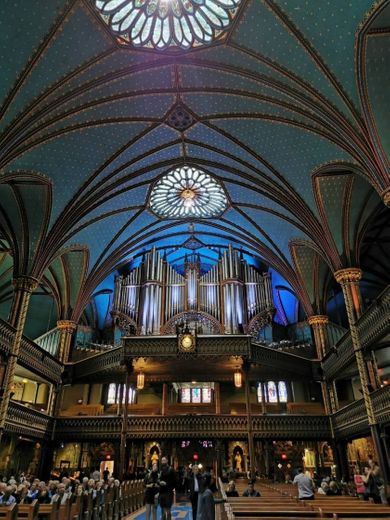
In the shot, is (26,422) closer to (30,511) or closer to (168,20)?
(30,511)

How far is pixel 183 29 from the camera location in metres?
13.0

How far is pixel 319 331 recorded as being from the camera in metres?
20.7

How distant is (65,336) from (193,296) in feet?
25.2

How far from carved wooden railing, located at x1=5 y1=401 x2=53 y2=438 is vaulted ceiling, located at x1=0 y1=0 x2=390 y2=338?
5.58 metres

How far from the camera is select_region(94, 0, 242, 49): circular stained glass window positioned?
483 inches

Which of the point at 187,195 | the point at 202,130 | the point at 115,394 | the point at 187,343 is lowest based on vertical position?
the point at 115,394

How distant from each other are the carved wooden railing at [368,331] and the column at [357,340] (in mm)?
356

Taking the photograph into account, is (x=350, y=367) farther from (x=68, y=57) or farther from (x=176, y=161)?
(x=68, y=57)

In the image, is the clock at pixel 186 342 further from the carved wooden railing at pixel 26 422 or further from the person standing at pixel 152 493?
the person standing at pixel 152 493

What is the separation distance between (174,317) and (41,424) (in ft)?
29.1

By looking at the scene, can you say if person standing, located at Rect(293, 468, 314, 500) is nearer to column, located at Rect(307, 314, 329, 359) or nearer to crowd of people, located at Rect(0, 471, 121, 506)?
crowd of people, located at Rect(0, 471, 121, 506)

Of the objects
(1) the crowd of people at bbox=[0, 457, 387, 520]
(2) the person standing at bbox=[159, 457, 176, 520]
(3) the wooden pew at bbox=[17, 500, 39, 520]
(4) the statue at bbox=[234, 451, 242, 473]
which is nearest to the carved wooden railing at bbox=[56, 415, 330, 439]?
(4) the statue at bbox=[234, 451, 242, 473]

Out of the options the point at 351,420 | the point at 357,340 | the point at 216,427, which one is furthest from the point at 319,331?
the point at 216,427

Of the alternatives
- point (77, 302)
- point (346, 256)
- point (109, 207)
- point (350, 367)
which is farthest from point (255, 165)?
point (77, 302)
